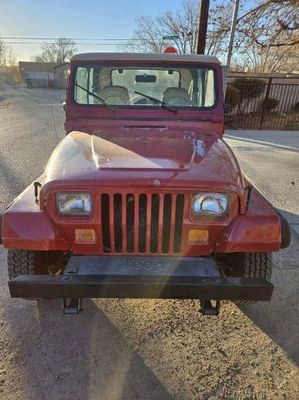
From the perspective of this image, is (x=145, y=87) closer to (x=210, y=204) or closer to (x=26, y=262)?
(x=210, y=204)

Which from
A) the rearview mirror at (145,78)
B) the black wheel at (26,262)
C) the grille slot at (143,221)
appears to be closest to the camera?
the grille slot at (143,221)

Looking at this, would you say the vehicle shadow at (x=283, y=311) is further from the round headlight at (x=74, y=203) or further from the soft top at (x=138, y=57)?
the soft top at (x=138, y=57)

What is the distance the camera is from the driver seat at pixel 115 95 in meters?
3.36

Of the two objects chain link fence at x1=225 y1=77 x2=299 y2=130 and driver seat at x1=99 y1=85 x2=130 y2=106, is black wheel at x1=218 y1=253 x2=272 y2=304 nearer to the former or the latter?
driver seat at x1=99 y1=85 x2=130 y2=106

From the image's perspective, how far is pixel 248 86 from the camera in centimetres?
1323

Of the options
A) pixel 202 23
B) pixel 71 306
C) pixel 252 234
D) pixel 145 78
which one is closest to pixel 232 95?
pixel 202 23

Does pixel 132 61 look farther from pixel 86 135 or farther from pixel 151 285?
pixel 151 285

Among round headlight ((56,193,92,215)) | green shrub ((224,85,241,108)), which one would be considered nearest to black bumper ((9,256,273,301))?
round headlight ((56,193,92,215))

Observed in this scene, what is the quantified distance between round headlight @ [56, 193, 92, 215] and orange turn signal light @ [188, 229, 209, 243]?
65 centimetres

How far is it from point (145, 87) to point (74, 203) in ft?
6.18

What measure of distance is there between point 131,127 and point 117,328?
1.73 meters

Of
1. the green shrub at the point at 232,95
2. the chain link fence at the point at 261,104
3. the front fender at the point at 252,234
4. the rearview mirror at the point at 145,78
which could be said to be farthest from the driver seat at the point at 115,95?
the green shrub at the point at 232,95

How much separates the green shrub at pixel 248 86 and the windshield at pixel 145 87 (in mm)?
10570

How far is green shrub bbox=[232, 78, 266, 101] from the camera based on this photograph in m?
13.1
